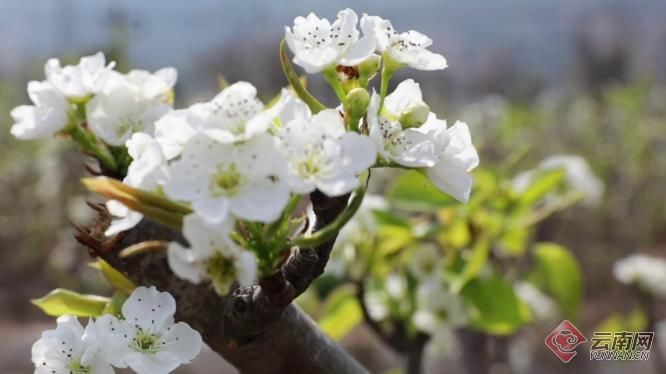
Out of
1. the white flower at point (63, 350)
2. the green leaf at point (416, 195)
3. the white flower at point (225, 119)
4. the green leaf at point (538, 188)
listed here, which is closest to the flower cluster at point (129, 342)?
the white flower at point (63, 350)

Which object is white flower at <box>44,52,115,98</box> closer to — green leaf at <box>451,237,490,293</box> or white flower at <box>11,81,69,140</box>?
white flower at <box>11,81,69,140</box>

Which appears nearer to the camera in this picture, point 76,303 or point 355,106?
point 355,106

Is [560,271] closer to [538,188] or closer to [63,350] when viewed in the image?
[538,188]

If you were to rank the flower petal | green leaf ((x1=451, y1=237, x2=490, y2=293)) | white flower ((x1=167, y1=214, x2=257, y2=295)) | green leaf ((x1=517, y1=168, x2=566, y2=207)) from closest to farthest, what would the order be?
white flower ((x1=167, y1=214, x2=257, y2=295)) < the flower petal < green leaf ((x1=451, y1=237, x2=490, y2=293)) < green leaf ((x1=517, y1=168, x2=566, y2=207))

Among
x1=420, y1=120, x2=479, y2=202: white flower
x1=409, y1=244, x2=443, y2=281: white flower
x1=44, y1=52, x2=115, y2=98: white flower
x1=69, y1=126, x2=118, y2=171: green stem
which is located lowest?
x1=409, y1=244, x2=443, y2=281: white flower

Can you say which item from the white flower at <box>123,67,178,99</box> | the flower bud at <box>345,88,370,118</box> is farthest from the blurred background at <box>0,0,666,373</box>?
the flower bud at <box>345,88,370,118</box>

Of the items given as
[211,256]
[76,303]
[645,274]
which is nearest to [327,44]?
[211,256]

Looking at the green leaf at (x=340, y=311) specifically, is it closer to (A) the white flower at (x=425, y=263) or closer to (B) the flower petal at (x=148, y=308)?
(A) the white flower at (x=425, y=263)

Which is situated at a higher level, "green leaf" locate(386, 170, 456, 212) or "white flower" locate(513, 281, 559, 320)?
"green leaf" locate(386, 170, 456, 212)
